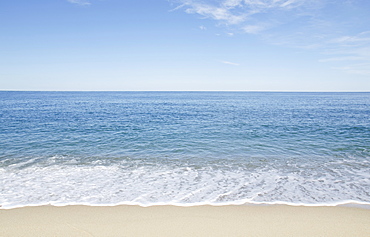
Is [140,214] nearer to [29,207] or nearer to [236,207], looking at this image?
[236,207]

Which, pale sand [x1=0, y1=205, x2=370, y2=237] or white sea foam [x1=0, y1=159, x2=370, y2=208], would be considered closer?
pale sand [x1=0, y1=205, x2=370, y2=237]

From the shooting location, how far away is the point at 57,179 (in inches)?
404

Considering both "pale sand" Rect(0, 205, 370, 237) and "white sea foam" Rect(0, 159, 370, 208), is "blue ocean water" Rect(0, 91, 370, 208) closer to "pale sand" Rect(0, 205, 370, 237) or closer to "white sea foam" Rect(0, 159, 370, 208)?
"white sea foam" Rect(0, 159, 370, 208)

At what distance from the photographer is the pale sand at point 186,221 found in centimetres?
607

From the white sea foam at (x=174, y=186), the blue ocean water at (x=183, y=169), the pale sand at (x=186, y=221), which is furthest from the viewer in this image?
the blue ocean water at (x=183, y=169)

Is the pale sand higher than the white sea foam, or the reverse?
the pale sand

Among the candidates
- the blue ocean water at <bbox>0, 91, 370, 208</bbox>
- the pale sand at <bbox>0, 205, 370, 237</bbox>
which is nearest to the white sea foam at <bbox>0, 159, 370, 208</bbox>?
the blue ocean water at <bbox>0, 91, 370, 208</bbox>

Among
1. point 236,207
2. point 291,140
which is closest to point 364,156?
point 291,140

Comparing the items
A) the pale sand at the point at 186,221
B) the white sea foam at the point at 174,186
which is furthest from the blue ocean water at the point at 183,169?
the pale sand at the point at 186,221

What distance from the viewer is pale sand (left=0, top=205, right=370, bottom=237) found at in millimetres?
6066

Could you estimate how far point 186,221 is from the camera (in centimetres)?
664

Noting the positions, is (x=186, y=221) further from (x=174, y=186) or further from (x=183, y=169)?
(x=183, y=169)

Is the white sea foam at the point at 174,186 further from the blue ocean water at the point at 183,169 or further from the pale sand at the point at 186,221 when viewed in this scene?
the pale sand at the point at 186,221

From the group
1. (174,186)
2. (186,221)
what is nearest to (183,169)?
(174,186)
